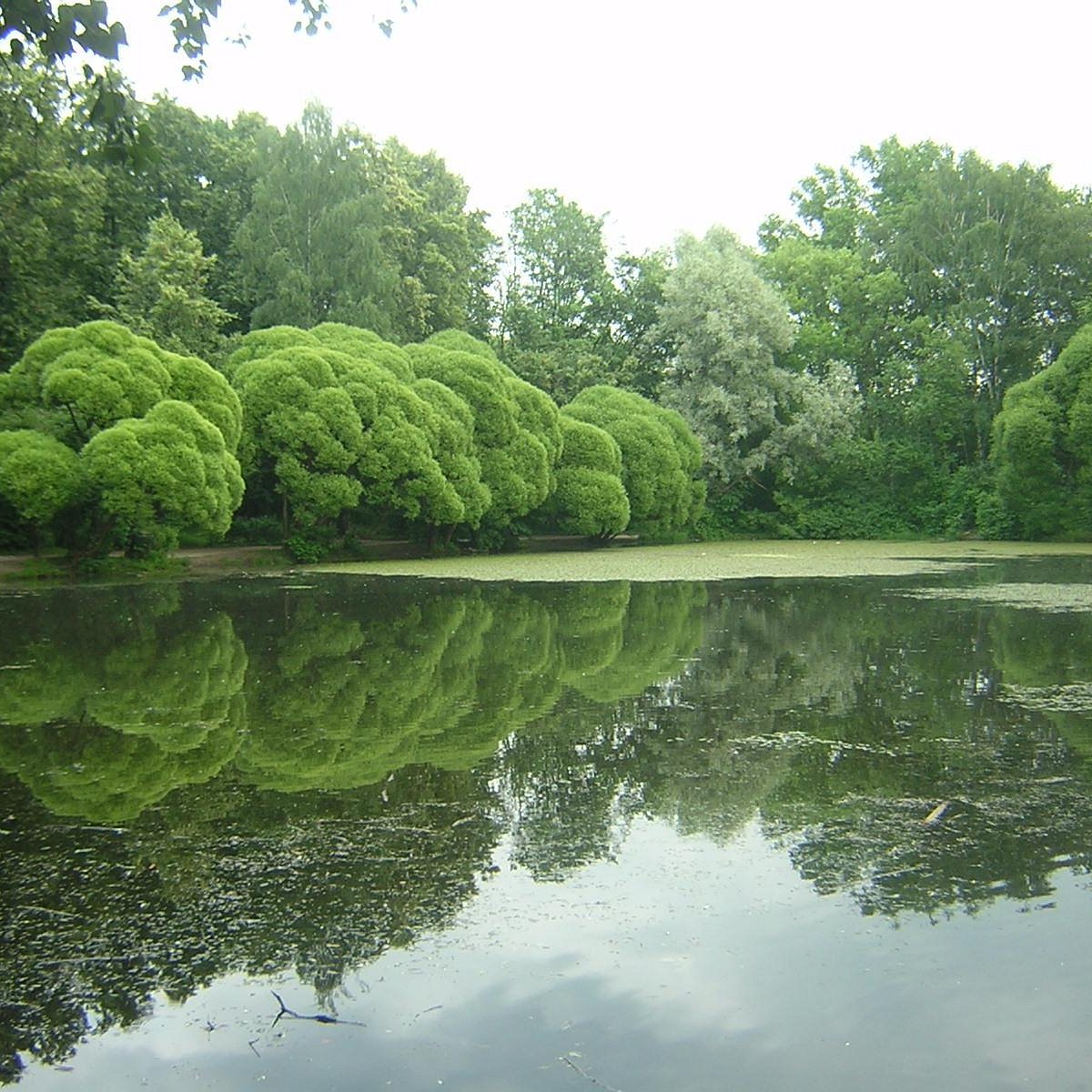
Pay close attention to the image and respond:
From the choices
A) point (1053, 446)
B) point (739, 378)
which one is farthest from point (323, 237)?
point (1053, 446)

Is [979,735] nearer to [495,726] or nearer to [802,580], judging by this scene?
[495,726]

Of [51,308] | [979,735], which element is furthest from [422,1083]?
[51,308]

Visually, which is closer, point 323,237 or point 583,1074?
point 583,1074

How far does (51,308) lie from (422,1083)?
27107 millimetres

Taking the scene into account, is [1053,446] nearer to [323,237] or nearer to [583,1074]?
[323,237]

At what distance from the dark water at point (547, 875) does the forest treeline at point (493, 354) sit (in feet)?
40.1

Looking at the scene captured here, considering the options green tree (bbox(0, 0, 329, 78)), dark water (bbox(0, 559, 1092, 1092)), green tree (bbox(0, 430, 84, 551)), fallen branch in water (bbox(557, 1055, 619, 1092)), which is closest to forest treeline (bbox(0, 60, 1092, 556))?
green tree (bbox(0, 430, 84, 551))

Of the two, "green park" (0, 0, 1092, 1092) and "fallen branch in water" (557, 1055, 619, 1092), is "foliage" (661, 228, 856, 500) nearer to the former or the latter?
"green park" (0, 0, 1092, 1092)

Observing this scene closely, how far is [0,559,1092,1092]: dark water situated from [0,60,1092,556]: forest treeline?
12224 millimetres

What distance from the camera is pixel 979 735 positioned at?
7.67 m

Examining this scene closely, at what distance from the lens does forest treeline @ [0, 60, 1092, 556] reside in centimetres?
2186

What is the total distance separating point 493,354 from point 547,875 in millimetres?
28333

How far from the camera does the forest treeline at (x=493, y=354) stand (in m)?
21.9

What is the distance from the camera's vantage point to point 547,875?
16.3ft
